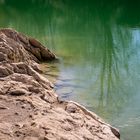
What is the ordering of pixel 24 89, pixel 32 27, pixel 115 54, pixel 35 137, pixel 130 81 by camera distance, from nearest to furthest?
1. pixel 35 137
2. pixel 24 89
3. pixel 130 81
4. pixel 115 54
5. pixel 32 27

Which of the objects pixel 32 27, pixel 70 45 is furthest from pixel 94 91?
pixel 32 27

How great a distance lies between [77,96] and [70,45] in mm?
8361

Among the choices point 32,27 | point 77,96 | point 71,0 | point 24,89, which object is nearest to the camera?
point 24,89

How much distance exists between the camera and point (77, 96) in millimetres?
11836

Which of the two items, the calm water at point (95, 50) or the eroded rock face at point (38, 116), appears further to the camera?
the calm water at point (95, 50)

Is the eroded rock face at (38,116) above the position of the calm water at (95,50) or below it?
above

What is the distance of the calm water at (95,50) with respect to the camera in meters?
11.5

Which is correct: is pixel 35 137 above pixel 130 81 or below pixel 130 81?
above

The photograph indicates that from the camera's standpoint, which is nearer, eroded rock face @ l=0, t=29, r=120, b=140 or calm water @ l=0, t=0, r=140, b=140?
→ eroded rock face @ l=0, t=29, r=120, b=140

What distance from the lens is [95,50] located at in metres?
19.3

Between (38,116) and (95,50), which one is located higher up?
(38,116)

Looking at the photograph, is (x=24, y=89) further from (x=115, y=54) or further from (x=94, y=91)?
(x=115, y=54)

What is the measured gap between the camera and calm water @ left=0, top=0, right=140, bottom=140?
11.5m

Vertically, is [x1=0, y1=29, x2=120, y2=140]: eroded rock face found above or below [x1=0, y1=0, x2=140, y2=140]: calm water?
above
